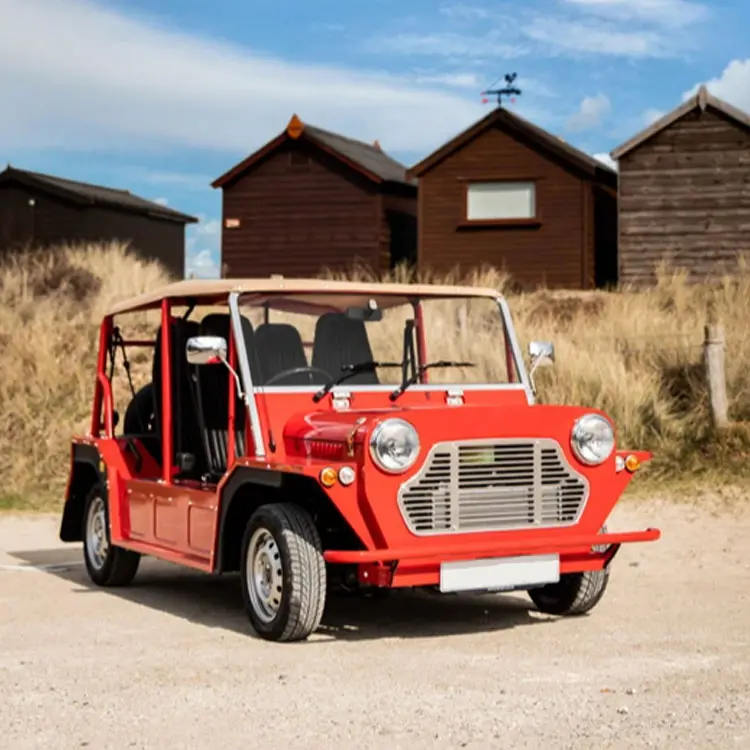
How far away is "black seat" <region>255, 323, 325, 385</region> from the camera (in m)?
9.26

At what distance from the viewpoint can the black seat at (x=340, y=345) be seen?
9.49 meters

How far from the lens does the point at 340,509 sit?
26.6ft

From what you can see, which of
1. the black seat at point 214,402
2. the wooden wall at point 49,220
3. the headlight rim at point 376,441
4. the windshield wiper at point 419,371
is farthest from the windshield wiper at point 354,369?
the wooden wall at point 49,220

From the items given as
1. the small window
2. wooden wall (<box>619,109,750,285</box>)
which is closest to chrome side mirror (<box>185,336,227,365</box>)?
wooden wall (<box>619,109,750,285</box>)

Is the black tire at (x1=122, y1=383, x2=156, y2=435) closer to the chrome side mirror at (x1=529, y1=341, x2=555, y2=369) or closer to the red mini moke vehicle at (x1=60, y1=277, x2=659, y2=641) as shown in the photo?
the red mini moke vehicle at (x1=60, y1=277, x2=659, y2=641)

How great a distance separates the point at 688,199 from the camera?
37094 mm

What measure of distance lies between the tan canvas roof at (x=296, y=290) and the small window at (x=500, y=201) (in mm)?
29265

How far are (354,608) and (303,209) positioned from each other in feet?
108

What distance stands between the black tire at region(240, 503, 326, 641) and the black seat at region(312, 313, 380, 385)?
1.27 metres

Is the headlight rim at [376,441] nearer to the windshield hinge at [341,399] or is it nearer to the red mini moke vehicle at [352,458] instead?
the red mini moke vehicle at [352,458]

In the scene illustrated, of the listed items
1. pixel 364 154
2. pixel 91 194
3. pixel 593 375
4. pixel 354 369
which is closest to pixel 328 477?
pixel 354 369

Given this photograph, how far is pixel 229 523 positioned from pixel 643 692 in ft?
10.2

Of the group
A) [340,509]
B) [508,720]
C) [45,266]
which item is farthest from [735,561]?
[45,266]

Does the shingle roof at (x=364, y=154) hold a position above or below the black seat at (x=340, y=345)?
above
